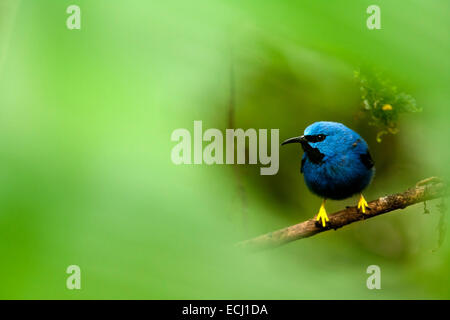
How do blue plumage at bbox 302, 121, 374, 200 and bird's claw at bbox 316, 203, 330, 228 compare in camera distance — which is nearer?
bird's claw at bbox 316, 203, 330, 228

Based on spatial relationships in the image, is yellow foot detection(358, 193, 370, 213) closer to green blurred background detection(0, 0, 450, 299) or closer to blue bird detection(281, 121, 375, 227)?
blue bird detection(281, 121, 375, 227)

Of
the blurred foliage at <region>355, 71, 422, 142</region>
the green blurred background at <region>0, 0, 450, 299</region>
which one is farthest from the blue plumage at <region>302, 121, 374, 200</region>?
the green blurred background at <region>0, 0, 450, 299</region>

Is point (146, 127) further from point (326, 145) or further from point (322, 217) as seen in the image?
point (326, 145)

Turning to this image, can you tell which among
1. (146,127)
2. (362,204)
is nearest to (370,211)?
(362,204)

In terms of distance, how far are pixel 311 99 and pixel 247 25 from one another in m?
0.22

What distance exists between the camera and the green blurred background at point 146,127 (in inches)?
8.4

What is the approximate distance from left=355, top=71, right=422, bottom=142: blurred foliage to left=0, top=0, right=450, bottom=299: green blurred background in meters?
0.05

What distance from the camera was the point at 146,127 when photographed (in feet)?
0.77

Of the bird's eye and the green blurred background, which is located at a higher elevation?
the bird's eye

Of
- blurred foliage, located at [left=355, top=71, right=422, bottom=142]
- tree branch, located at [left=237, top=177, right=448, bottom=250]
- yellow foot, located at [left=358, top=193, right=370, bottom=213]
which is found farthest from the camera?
yellow foot, located at [left=358, top=193, right=370, bottom=213]

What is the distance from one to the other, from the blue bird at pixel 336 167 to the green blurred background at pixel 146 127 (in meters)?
0.66

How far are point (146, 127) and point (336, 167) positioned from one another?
3.20ft

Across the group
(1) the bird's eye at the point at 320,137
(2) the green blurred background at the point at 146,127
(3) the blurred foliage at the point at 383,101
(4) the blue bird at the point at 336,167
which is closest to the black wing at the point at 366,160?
(4) the blue bird at the point at 336,167

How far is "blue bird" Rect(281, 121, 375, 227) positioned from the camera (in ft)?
3.28
